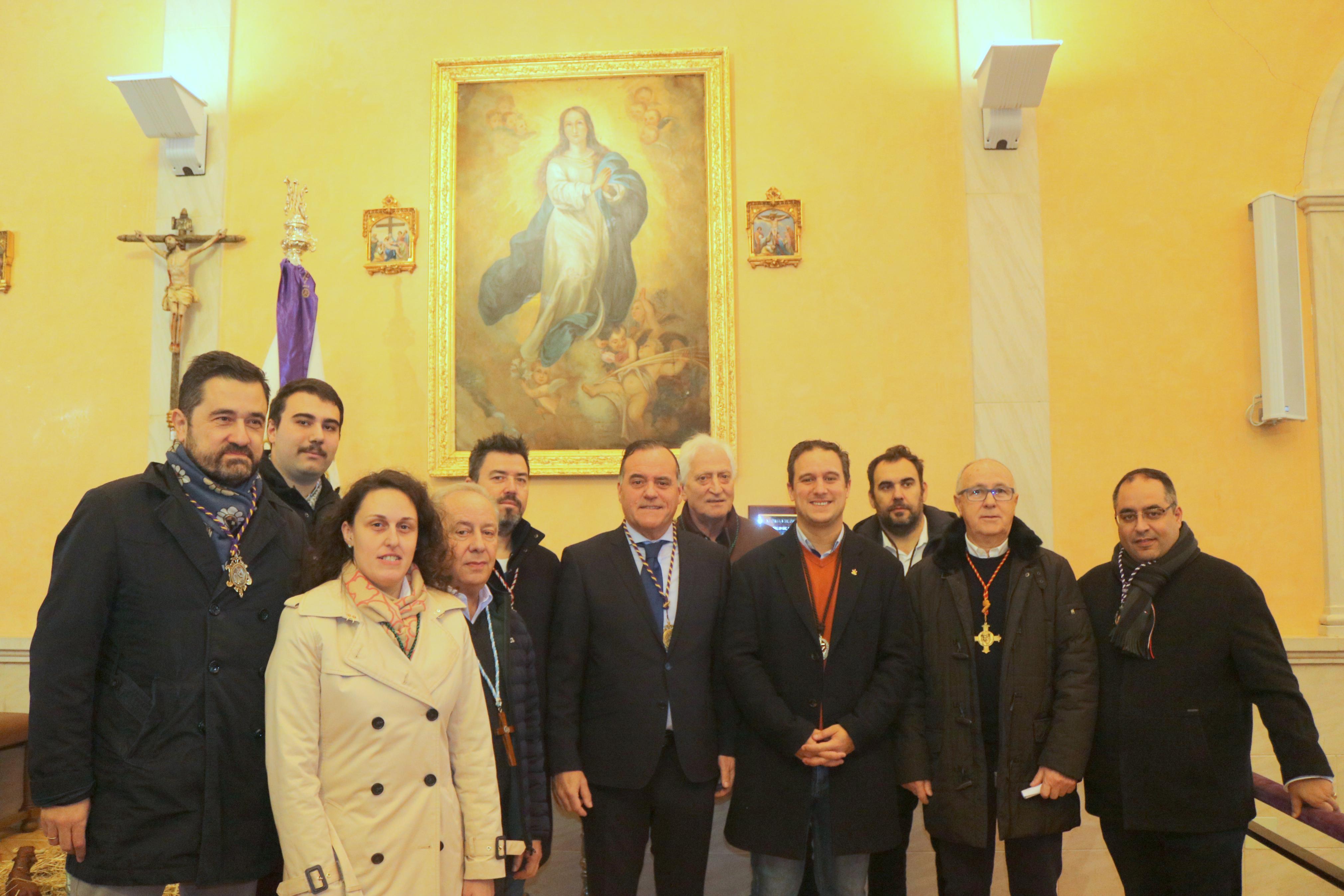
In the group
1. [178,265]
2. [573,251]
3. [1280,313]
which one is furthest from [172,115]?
[1280,313]

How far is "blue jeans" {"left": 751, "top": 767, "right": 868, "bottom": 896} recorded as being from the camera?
330cm

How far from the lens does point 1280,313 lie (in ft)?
18.4

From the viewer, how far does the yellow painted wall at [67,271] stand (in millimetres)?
6145

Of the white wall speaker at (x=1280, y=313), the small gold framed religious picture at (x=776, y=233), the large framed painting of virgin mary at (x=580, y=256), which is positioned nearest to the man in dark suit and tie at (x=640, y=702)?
the large framed painting of virgin mary at (x=580, y=256)

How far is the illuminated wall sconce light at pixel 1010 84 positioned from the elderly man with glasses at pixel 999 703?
126 inches

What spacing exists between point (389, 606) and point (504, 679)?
0.55m

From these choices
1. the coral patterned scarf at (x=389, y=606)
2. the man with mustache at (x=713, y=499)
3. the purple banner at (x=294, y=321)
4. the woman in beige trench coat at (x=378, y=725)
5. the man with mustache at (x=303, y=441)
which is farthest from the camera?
the purple banner at (x=294, y=321)

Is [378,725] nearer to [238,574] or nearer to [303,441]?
[238,574]

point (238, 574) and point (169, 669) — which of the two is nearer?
point (169, 669)

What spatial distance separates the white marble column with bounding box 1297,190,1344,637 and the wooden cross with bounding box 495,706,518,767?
502 cm

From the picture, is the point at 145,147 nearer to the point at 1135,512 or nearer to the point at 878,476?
the point at 878,476

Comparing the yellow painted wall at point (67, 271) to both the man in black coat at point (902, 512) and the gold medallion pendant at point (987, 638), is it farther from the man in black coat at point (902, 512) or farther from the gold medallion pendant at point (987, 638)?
the gold medallion pendant at point (987, 638)

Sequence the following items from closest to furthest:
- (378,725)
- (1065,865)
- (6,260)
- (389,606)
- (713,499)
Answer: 1. (378,725)
2. (389,606)
3. (713,499)
4. (1065,865)
5. (6,260)

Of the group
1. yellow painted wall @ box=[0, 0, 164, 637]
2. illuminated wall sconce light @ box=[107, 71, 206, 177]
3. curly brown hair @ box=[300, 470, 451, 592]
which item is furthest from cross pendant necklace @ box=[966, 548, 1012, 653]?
illuminated wall sconce light @ box=[107, 71, 206, 177]
